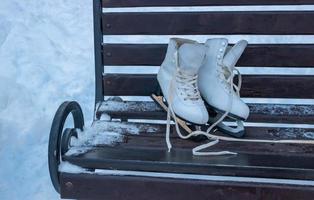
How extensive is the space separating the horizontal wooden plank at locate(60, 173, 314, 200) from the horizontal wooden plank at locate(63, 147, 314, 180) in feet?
0.08

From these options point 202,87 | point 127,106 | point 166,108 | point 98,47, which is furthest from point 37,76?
point 202,87

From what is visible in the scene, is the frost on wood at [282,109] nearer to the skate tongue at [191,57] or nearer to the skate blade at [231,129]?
the skate blade at [231,129]

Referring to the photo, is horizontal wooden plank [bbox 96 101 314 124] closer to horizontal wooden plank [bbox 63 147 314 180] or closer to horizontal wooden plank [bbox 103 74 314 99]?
horizontal wooden plank [bbox 103 74 314 99]

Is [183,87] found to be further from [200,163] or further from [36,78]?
[36,78]

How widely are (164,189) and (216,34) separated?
0.75 m

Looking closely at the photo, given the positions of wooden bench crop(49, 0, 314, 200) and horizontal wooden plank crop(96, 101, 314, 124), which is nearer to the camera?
wooden bench crop(49, 0, 314, 200)

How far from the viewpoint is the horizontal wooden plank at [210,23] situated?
1715mm

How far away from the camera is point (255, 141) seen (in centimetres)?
135

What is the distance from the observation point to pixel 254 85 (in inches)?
69.2

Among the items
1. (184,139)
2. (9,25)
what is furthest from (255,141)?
(9,25)

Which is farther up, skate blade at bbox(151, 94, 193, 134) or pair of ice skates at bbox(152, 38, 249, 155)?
pair of ice skates at bbox(152, 38, 249, 155)

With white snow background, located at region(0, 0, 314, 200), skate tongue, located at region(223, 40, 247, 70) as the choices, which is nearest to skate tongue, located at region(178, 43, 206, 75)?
skate tongue, located at region(223, 40, 247, 70)

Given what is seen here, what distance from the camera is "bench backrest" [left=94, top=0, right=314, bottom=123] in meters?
1.72

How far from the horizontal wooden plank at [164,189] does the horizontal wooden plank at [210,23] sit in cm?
72
